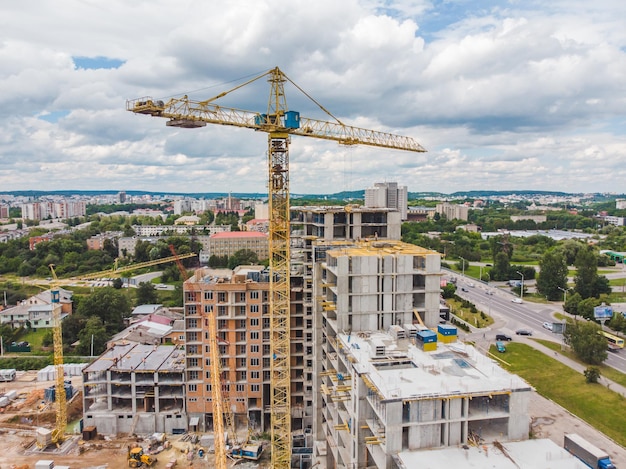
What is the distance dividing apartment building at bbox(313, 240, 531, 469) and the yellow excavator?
15.1 m

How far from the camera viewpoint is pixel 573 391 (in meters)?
45.3

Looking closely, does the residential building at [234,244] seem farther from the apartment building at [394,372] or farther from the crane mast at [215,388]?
the apartment building at [394,372]

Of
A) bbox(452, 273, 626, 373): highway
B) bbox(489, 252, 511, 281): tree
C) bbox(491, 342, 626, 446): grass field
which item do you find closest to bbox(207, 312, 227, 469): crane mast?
bbox(491, 342, 626, 446): grass field

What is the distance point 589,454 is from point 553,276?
2433 inches

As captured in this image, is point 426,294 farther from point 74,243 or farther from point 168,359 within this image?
point 74,243

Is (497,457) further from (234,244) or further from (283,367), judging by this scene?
(234,244)

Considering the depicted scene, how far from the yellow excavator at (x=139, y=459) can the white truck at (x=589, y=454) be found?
107 feet

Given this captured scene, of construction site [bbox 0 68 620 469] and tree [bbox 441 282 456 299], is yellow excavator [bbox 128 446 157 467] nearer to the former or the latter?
construction site [bbox 0 68 620 469]

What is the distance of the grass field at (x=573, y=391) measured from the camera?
3972 centimetres

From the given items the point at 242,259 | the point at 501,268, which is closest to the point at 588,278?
the point at 501,268

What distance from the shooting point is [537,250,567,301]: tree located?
7862 cm

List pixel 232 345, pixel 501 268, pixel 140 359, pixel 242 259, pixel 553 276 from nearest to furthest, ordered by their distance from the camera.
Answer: pixel 232 345 → pixel 140 359 → pixel 553 276 → pixel 501 268 → pixel 242 259

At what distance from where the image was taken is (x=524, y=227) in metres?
191

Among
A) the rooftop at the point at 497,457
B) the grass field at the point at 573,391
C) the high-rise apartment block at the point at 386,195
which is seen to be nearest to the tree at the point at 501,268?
the high-rise apartment block at the point at 386,195
